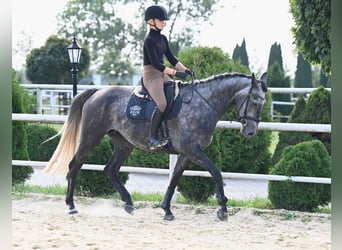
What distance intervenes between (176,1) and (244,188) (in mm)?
14286

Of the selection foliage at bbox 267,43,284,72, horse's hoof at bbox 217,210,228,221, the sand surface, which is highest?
foliage at bbox 267,43,284,72

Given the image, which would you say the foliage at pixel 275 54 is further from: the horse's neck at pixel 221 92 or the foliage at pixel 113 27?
the horse's neck at pixel 221 92

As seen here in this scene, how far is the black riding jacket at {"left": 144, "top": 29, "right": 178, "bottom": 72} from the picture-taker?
4539 millimetres

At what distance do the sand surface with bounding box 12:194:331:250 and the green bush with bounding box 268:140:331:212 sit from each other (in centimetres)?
15

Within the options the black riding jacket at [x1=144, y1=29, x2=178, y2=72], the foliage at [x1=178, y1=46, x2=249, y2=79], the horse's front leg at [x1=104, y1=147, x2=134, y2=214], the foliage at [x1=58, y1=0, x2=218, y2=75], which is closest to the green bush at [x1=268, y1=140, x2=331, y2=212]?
the foliage at [x1=178, y1=46, x2=249, y2=79]

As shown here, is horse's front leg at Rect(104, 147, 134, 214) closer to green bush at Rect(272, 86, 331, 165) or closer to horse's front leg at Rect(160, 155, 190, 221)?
horse's front leg at Rect(160, 155, 190, 221)

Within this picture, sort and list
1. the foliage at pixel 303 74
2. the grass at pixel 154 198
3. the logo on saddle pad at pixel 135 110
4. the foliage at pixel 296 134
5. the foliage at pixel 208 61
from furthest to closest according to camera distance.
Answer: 1. the foliage at pixel 303 74
2. the foliage at pixel 296 134
3. the foliage at pixel 208 61
4. the grass at pixel 154 198
5. the logo on saddle pad at pixel 135 110

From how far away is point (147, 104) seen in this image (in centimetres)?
477

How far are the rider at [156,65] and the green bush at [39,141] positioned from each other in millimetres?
3215

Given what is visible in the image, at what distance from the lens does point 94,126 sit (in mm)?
5125

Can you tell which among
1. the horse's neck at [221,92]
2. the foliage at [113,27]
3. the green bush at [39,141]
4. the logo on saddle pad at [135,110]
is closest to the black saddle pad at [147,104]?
the logo on saddle pad at [135,110]

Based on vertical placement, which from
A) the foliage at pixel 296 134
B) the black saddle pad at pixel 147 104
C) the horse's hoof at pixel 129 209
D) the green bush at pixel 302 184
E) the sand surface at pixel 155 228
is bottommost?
the sand surface at pixel 155 228

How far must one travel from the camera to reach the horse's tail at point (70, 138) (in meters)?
5.23

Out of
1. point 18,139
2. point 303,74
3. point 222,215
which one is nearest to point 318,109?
point 222,215
